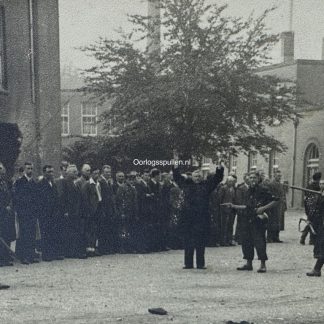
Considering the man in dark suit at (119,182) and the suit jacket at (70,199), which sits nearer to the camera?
the suit jacket at (70,199)

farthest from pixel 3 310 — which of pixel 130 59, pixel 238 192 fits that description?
pixel 130 59

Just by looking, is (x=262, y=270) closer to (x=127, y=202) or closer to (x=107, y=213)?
(x=127, y=202)

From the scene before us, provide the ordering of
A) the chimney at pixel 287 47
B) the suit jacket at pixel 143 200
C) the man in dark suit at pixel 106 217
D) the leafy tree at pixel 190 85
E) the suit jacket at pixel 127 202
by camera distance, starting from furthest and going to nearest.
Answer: the chimney at pixel 287 47 < the leafy tree at pixel 190 85 < the suit jacket at pixel 143 200 < the suit jacket at pixel 127 202 < the man in dark suit at pixel 106 217

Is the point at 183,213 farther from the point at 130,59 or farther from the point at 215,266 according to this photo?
the point at 130,59

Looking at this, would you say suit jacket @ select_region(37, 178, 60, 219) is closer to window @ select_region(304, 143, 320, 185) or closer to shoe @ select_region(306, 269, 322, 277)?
shoe @ select_region(306, 269, 322, 277)

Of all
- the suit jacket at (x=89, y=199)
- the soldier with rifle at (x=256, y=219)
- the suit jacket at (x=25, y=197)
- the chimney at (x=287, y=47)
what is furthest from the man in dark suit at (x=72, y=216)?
the chimney at (x=287, y=47)

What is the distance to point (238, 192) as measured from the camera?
55.7 ft

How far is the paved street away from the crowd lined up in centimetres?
60

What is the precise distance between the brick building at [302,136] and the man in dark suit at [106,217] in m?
18.5

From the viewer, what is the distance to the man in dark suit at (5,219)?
12.1 metres

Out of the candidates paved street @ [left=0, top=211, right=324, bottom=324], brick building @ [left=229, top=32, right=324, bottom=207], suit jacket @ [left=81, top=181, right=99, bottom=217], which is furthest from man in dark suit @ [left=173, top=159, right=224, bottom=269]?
brick building @ [left=229, top=32, right=324, bottom=207]

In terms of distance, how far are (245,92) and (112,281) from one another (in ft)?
41.0

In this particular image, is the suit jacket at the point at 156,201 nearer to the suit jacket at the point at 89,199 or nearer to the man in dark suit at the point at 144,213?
the man in dark suit at the point at 144,213

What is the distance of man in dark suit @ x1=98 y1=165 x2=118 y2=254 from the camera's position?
1420cm
